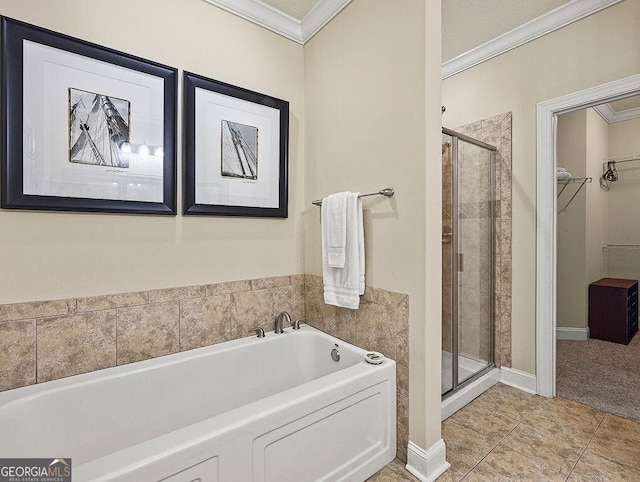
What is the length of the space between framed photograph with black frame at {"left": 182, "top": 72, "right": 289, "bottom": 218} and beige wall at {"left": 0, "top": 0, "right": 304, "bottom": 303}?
0.08m

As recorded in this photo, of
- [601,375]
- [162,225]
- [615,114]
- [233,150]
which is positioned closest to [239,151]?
[233,150]

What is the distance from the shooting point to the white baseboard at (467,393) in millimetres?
2045

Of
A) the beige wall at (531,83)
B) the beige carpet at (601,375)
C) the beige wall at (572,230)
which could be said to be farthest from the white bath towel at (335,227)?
the beige wall at (572,230)

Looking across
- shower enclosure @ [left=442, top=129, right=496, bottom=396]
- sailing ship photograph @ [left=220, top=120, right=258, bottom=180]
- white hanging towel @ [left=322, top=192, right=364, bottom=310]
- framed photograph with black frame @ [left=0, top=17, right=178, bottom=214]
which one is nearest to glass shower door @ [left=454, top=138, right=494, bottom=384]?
shower enclosure @ [left=442, top=129, right=496, bottom=396]

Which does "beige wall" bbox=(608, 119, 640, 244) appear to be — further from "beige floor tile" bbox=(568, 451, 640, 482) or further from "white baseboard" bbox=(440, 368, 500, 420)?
"beige floor tile" bbox=(568, 451, 640, 482)

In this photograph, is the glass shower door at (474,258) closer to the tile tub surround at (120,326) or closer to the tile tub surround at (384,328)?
the tile tub surround at (384,328)

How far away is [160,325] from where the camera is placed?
1.75m

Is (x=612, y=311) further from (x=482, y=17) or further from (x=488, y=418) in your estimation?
(x=482, y=17)

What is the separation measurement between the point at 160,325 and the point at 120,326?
0.19 metres

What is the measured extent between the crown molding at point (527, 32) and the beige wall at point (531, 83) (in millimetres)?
39

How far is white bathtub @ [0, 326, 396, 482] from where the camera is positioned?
103 centimetres

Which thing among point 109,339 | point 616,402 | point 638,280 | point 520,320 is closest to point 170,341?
point 109,339

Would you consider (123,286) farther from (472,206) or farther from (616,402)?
(616,402)

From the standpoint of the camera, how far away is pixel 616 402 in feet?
7.10
